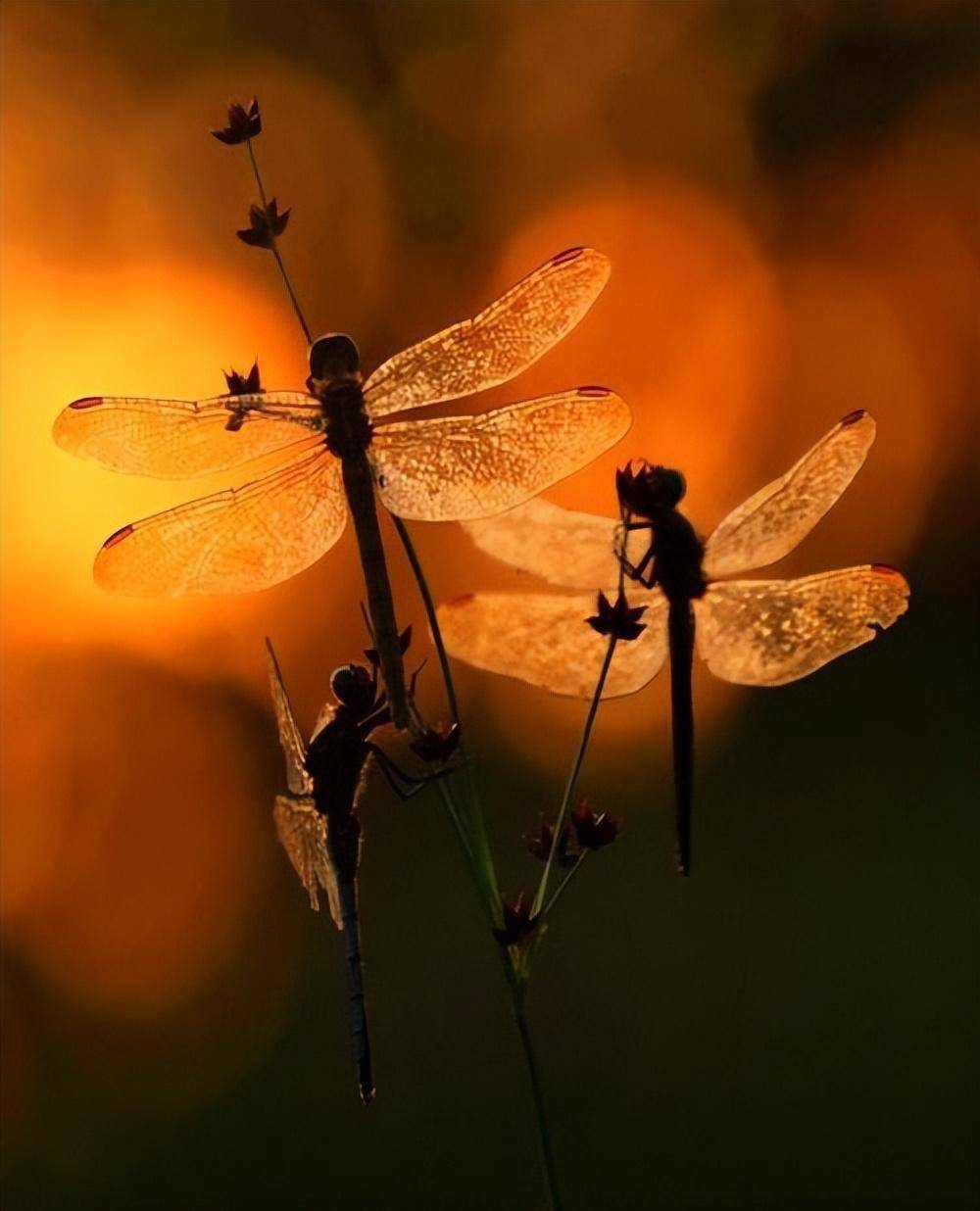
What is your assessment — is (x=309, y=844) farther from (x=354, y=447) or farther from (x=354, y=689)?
(x=354, y=447)

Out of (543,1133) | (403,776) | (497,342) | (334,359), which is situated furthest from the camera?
(497,342)

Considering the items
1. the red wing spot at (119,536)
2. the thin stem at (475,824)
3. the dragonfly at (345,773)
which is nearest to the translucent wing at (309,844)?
the dragonfly at (345,773)

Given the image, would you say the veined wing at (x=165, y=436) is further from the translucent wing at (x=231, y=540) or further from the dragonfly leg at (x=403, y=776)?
the dragonfly leg at (x=403, y=776)

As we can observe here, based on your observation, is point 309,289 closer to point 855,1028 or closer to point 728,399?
point 728,399

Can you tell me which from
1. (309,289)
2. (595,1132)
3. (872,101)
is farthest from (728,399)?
(595,1132)

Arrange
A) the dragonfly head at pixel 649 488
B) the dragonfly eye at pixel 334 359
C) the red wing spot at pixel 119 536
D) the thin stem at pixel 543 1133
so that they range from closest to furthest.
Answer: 1. the thin stem at pixel 543 1133
2. the dragonfly head at pixel 649 488
3. the dragonfly eye at pixel 334 359
4. the red wing spot at pixel 119 536

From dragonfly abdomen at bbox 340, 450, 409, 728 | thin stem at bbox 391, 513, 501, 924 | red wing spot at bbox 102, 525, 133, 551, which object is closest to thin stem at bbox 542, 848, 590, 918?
thin stem at bbox 391, 513, 501, 924

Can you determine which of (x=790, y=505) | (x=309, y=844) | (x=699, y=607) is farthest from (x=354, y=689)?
(x=790, y=505)
